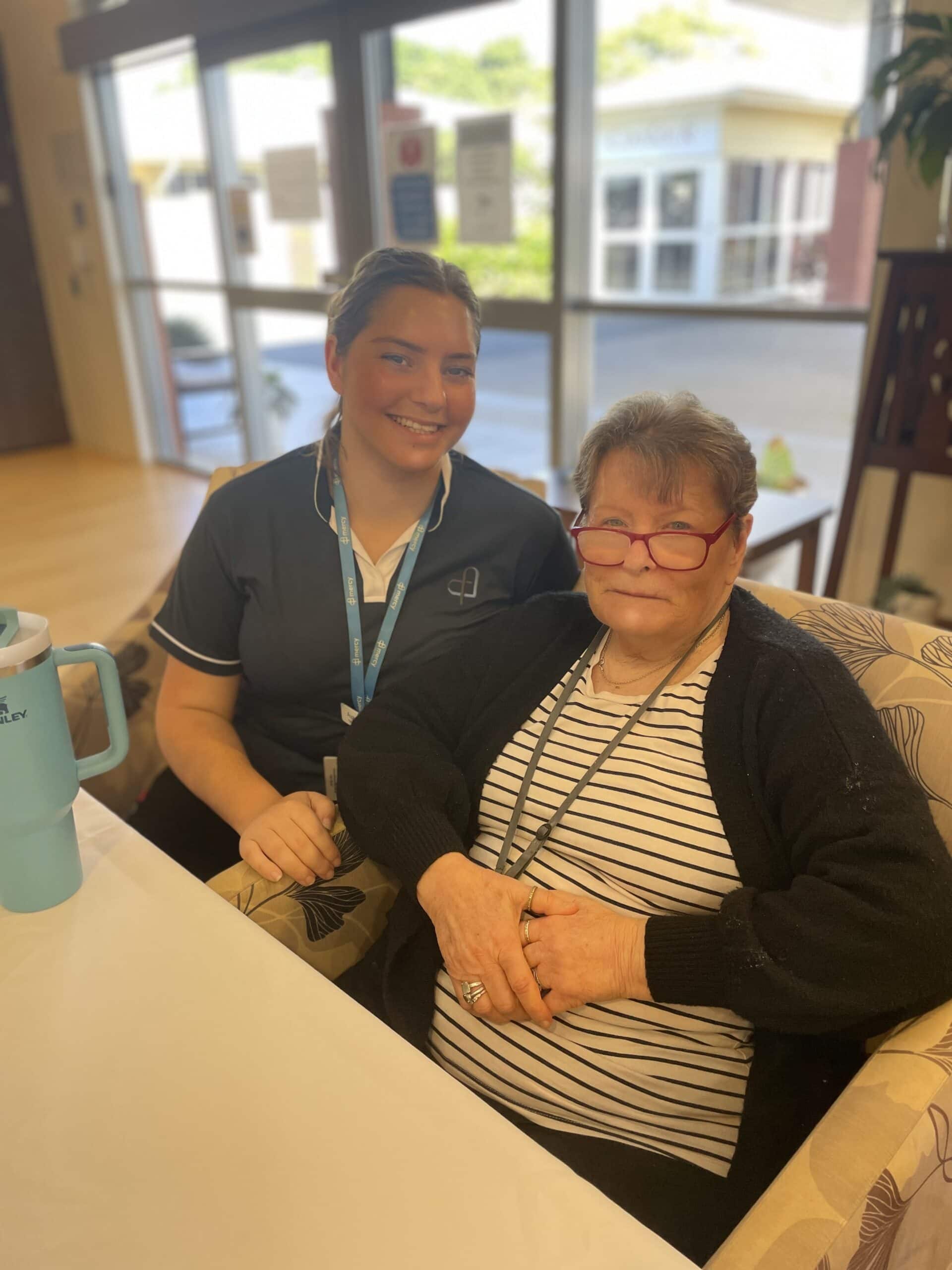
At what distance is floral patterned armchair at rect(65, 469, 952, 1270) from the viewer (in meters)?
0.69

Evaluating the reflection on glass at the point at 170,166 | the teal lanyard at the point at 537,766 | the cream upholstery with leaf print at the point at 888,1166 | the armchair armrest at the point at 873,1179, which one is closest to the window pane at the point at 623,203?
the reflection on glass at the point at 170,166

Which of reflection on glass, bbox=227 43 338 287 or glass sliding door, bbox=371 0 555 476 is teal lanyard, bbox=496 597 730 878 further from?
reflection on glass, bbox=227 43 338 287

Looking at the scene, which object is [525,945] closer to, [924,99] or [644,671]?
[644,671]

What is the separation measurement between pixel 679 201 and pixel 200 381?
365cm

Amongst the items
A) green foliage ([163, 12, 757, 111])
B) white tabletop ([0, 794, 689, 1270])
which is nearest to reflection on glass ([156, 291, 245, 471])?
green foliage ([163, 12, 757, 111])

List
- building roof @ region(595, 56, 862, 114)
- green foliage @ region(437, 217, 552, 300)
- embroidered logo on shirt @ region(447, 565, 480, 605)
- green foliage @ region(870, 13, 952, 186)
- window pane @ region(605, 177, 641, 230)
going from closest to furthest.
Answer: embroidered logo on shirt @ region(447, 565, 480, 605) → green foliage @ region(870, 13, 952, 186) → building roof @ region(595, 56, 862, 114) → window pane @ region(605, 177, 641, 230) → green foliage @ region(437, 217, 552, 300)

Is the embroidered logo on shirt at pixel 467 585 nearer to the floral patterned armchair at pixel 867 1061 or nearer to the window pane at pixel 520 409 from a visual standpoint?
the floral patterned armchair at pixel 867 1061

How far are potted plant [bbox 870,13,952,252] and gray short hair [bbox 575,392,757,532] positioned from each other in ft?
5.61

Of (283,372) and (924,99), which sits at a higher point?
(924,99)

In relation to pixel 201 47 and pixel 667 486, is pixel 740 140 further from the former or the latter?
pixel 201 47

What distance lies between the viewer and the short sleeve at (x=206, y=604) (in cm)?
139

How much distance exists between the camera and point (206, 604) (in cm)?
139

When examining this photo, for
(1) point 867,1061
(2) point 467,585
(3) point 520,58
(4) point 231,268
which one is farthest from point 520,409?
(1) point 867,1061

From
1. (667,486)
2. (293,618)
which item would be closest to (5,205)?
(293,618)
